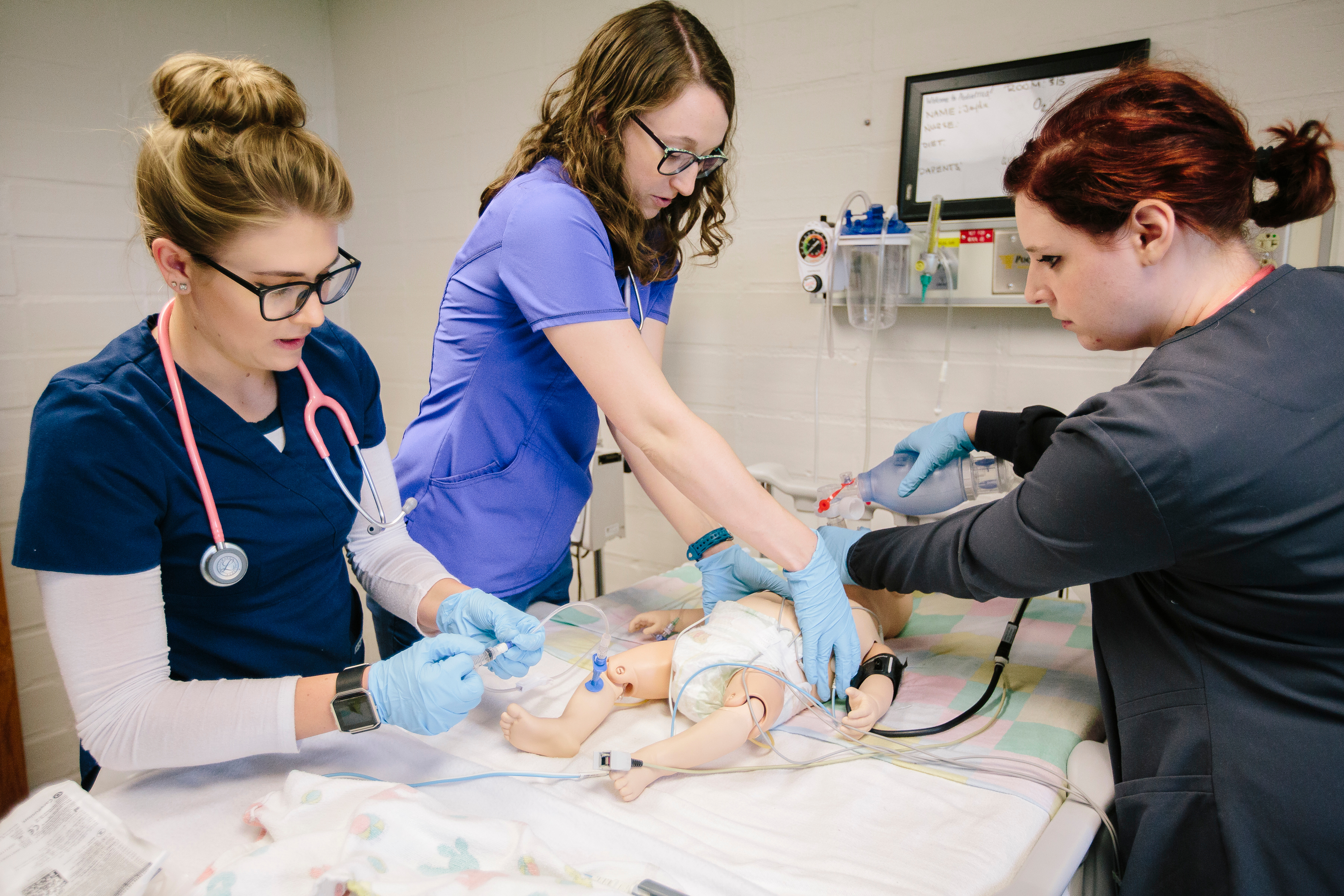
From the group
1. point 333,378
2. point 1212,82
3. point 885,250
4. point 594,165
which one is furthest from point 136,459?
point 1212,82

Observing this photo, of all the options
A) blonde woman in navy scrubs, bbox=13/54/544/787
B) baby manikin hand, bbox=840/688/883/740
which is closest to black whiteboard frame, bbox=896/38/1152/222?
baby manikin hand, bbox=840/688/883/740

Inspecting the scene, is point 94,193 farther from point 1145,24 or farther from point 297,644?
point 1145,24

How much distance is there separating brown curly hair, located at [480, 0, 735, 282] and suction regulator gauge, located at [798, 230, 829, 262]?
67cm

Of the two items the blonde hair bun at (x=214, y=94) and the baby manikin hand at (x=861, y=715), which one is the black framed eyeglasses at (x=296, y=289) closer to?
the blonde hair bun at (x=214, y=94)

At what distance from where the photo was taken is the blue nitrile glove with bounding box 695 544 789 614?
5.34 ft

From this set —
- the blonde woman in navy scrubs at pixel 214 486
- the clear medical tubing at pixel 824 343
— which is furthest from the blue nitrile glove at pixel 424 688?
the clear medical tubing at pixel 824 343

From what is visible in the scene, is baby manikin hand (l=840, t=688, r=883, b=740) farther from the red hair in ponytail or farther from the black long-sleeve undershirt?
the red hair in ponytail

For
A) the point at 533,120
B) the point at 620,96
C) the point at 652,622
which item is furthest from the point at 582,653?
the point at 533,120

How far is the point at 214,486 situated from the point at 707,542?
946mm

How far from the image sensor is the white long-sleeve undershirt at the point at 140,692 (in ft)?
3.14

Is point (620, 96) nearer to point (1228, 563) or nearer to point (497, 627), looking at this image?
point (497, 627)

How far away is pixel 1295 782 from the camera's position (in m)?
0.95

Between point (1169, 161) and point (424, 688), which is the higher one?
point (1169, 161)

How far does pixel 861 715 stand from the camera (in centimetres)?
132
